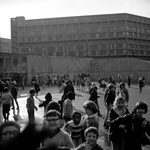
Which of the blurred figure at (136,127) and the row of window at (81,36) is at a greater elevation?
the row of window at (81,36)

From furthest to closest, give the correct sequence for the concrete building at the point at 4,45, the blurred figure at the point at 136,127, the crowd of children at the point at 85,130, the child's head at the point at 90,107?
1. the concrete building at the point at 4,45
2. the child's head at the point at 90,107
3. the blurred figure at the point at 136,127
4. the crowd of children at the point at 85,130

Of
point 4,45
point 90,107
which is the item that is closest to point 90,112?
point 90,107

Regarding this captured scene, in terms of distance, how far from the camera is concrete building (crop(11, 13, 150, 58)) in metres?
66.3

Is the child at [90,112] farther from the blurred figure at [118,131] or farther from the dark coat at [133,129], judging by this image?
the dark coat at [133,129]

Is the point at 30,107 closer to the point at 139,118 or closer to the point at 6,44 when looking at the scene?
the point at 139,118

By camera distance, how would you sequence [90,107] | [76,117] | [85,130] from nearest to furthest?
1. [85,130]
2. [90,107]
3. [76,117]

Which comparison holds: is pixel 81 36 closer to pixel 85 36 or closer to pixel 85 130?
pixel 85 36

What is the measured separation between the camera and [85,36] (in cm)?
6856

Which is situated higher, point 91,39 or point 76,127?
point 91,39

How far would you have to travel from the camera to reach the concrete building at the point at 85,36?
6631 centimetres

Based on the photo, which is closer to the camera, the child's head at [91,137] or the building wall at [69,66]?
A: the child's head at [91,137]

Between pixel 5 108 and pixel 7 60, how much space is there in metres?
25.0

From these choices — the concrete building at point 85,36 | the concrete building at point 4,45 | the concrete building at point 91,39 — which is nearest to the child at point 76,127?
the concrete building at point 91,39

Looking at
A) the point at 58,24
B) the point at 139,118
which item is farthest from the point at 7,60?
the point at 58,24
